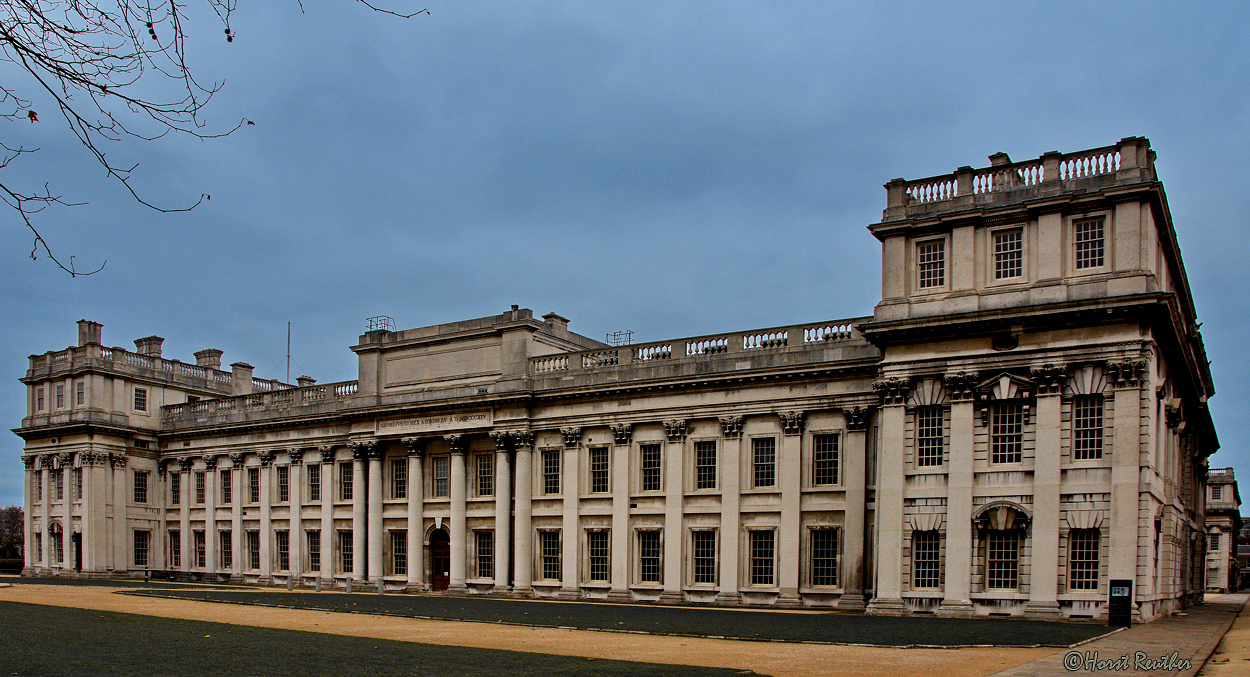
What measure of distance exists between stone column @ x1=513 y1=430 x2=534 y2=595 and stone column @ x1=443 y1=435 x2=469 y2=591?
274cm

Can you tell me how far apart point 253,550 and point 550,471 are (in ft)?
68.5

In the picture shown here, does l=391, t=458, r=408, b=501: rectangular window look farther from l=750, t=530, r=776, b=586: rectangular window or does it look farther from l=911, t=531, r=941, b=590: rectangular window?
l=911, t=531, r=941, b=590: rectangular window

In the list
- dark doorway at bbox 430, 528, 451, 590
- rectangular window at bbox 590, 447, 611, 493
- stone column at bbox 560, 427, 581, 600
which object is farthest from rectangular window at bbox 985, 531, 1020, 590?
dark doorway at bbox 430, 528, 451, 590

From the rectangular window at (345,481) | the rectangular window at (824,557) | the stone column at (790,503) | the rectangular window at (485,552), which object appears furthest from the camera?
the rectangular window at (345,481)

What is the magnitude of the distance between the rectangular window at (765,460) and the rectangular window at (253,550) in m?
29.8

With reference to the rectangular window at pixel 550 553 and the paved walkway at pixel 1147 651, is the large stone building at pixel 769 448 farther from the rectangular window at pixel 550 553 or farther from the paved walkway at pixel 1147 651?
the paved walkway at pixel 1147 651

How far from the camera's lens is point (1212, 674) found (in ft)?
53.5

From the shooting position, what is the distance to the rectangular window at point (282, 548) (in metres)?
54.0

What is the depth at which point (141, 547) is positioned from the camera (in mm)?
60406

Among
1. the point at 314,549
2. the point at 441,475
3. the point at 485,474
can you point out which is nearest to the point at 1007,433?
the point at 485,474

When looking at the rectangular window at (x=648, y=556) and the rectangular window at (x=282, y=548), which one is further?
the rectangular window at (x=282, y=548)

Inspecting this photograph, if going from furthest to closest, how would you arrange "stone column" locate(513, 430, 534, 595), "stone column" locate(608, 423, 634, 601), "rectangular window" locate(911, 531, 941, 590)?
"stone column" locate(513, 430, 534, 595), "stone column" locate(608, 423, 634, 601), "rectangular window" locate(911, 531, 941, 590)

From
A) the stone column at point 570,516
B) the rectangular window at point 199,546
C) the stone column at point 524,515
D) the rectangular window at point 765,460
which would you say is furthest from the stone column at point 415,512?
the rectangular window at point 199,546

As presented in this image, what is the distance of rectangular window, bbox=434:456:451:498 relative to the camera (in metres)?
47.4
